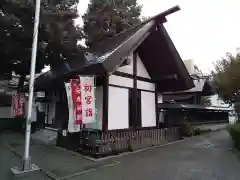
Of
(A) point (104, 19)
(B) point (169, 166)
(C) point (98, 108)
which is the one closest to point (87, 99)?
(C) point (98, 108)

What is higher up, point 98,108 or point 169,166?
point 98,108

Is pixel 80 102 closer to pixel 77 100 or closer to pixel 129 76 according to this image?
pixel 77 100

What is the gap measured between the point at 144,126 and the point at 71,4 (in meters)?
11.1

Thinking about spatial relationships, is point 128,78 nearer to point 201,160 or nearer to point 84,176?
point 201,160

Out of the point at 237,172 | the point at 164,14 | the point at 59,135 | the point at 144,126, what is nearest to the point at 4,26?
the point at 59,135

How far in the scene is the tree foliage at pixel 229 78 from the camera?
14055 millimetres

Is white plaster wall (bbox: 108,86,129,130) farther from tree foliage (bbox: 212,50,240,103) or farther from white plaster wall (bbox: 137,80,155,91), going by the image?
tree foliage (bbox: 212,50,240,103)

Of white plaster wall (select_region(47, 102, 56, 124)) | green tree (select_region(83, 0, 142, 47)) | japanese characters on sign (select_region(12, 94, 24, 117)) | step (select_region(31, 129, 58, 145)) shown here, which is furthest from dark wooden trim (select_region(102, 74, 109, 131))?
green tree (select_region(83, 0, 142, 47))

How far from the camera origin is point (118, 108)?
11094mm

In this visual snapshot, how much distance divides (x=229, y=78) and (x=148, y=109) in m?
5.96

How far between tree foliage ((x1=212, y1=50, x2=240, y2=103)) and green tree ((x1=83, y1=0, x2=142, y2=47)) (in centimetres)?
1149

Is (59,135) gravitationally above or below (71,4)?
below

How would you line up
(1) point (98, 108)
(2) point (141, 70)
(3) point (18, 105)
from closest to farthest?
(1) point (98, 108), (2) point (141, 70), (3) point (18, 105)

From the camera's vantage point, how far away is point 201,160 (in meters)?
9.09
